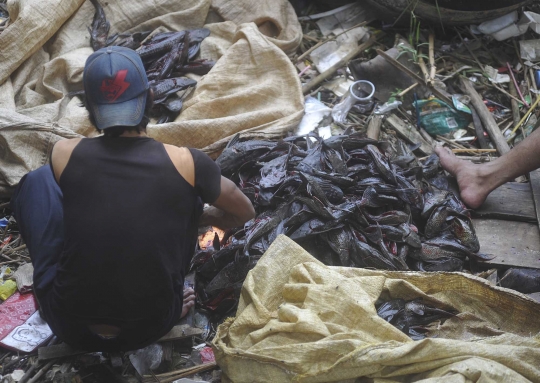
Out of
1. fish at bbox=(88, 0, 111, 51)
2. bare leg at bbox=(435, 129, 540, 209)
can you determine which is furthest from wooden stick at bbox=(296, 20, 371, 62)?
bare leg at bbox=(435, 129, 540, 209)

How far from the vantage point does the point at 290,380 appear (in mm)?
2162

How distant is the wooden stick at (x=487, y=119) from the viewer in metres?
3.94

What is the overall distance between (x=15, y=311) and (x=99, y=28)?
2.37m

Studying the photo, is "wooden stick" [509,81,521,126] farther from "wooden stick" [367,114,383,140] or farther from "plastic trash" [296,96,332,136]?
"plastic trash" [296,96,332,136]

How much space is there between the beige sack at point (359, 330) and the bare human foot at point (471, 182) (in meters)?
0.97

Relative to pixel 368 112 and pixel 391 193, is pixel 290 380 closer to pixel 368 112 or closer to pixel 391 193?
pixel 391 193

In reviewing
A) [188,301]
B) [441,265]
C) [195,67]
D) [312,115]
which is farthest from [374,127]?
[188,301]

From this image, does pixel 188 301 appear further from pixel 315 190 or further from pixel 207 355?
pixel 315 190

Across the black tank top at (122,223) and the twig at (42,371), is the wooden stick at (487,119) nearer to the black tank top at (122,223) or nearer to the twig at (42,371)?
the black tank top at (122,223)

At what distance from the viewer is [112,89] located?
1999 millimetres

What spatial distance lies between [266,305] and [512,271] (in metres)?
1.39

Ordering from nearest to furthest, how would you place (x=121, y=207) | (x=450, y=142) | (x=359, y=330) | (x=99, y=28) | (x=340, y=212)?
(x=121, y=207) < (x=359, y=330) < (x=340, y=212) < (x=450, y=142) < (x=99, y=28)

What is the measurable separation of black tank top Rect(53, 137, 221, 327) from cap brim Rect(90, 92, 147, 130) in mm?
57

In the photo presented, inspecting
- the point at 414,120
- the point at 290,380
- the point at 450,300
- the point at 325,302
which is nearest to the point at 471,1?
the point at 414,120
